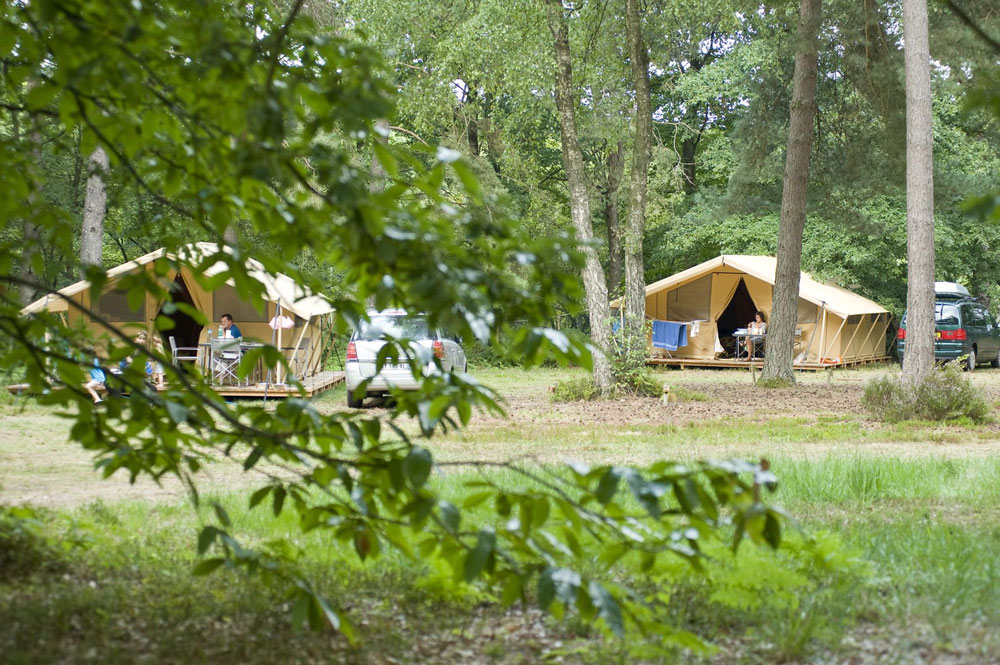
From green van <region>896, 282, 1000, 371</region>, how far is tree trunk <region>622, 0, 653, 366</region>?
8258 millimetres

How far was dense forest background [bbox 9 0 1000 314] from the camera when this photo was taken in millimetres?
15938

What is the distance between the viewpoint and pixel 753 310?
27922 millimetres

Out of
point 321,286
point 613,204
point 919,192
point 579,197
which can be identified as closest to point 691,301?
point 613,204

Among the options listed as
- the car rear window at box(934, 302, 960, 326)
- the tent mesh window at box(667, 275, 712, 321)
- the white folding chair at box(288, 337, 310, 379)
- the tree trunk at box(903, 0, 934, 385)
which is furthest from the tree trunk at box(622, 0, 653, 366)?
the tent mesh window at box(667, 275, 712, 321)

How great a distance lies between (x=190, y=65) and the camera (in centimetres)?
332

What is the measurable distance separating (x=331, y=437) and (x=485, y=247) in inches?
29.9

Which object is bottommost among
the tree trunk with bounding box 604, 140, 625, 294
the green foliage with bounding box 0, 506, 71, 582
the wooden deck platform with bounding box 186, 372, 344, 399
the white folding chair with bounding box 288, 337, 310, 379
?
the green foliage with bounding box 0, 506, 71, 582

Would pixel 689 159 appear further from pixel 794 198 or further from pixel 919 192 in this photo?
pixel 919 192

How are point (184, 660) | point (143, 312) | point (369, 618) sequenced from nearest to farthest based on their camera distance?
point (184, 660) < point (369, 618) < point (143, 312)

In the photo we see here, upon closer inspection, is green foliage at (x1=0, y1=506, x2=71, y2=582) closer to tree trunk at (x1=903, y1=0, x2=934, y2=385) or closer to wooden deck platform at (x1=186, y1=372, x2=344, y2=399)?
wooden deck platform at (x1=186, y1=372, x2=344, y2=399)

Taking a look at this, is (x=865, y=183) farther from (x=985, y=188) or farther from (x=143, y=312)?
(x=143, y=312)

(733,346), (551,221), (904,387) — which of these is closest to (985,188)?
(733,346)

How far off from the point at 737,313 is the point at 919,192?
15.4 meters

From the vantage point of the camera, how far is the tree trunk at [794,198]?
16500 millimetres
